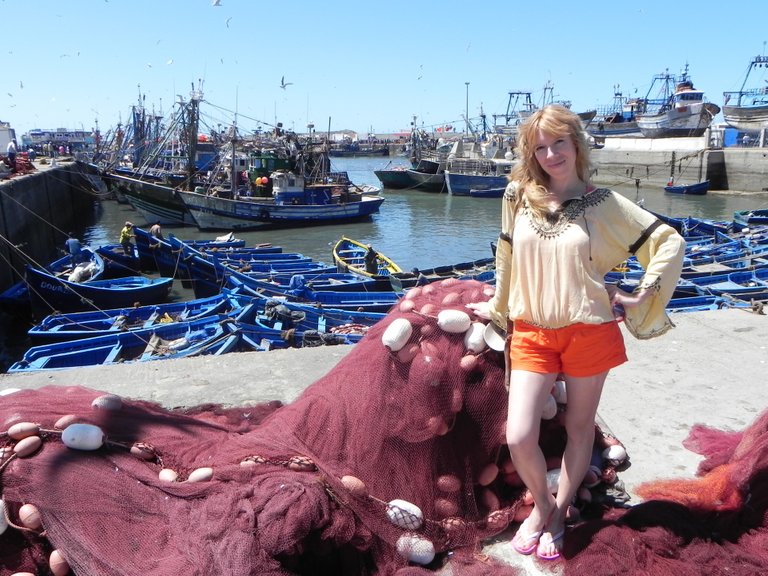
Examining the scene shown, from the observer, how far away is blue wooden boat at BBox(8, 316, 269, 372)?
8.62 meters

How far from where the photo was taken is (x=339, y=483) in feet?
7.39

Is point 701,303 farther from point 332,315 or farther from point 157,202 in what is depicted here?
point 157,202

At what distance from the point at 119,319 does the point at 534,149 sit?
1001 centimetres

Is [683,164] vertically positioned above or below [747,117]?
below

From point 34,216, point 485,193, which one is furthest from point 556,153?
point 485,193

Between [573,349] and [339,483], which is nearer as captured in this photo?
[573,349]

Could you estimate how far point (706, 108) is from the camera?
5312 centimetres

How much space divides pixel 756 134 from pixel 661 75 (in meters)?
21.8

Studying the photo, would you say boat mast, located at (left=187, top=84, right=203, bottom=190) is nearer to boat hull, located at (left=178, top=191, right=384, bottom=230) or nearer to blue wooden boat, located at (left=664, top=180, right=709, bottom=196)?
boat hull, located at (left=178, top=191, right=384, bottom=230)

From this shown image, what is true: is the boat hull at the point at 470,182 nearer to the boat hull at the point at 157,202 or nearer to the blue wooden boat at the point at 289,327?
the boat hull at the point at 157,202

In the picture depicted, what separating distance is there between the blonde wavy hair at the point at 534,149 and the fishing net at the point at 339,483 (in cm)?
66

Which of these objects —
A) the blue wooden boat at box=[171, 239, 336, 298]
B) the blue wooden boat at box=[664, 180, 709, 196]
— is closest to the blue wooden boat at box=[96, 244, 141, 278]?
the blue wooden boat at box=[171, 239, 336, 298]

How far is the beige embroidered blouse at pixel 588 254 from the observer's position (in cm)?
200

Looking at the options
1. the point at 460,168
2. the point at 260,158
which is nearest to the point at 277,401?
the point at 260,158
